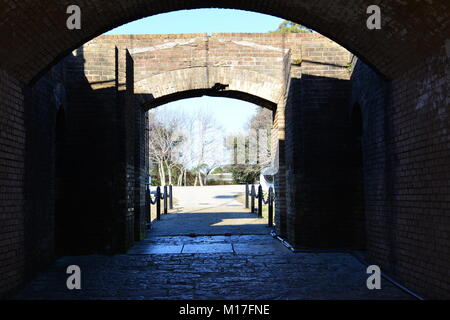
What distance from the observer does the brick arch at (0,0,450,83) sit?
4473 mm

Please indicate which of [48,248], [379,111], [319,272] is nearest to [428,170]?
[379,111]

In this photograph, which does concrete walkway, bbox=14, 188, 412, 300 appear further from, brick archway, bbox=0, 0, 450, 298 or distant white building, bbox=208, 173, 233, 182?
distant white building, bbox=208, 173, 233, 182

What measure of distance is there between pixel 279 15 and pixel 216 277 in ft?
11.8

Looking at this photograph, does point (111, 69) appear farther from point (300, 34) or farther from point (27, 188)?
point (300, 34)

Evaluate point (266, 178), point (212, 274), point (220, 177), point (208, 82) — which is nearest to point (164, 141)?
point (220, 177)

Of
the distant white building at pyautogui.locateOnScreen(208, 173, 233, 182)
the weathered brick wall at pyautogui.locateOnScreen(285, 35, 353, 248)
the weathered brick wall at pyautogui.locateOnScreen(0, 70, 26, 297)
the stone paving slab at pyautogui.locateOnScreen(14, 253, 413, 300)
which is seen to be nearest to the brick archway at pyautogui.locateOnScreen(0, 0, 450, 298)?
the weathered brick wall at pyautogui.locateOnScreen(0, 70, 26, 297)

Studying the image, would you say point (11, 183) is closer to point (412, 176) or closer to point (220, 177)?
point (412, 176)

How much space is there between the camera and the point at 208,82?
10125mm

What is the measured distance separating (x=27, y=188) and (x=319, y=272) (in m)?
4.17

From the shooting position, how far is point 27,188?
229 inches

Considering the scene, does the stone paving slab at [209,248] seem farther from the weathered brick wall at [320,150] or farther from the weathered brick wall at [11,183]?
the weathered brick wall at [11,183]

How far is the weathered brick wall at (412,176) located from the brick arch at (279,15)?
29cm
